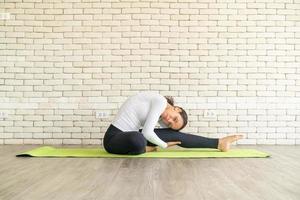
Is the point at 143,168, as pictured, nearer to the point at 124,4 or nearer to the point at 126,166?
the point at 126,166

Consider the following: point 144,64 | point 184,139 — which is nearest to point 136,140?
point 184,139

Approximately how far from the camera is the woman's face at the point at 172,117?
189 inches

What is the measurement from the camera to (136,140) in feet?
15.1

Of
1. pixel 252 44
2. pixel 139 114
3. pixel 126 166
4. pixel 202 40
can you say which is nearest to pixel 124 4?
pixel 202 40

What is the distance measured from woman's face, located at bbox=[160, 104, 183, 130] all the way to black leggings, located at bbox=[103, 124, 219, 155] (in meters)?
0.14

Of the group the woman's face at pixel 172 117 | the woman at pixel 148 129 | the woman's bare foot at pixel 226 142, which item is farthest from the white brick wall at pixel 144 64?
the woman's face at pixel 172 117

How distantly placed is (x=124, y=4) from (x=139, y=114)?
237 cm

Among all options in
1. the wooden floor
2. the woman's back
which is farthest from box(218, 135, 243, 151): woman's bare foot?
the woman's back

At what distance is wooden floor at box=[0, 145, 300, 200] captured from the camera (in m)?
2.68

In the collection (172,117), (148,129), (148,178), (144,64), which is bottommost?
(148,178)

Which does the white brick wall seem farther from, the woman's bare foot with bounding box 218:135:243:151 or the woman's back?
the woman's back

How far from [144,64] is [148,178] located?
349cm

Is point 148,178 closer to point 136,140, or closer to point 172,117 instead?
point 136,140

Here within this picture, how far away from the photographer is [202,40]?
21.8 ft
